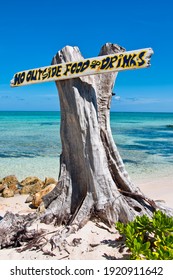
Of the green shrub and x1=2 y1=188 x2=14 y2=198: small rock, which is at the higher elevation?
the green shrub

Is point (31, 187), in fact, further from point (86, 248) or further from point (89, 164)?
point (86, 248)

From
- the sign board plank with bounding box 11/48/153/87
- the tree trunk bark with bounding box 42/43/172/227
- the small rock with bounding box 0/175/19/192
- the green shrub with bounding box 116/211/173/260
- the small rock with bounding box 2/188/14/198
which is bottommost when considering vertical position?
the small rock with bounding box 2/188/14/198

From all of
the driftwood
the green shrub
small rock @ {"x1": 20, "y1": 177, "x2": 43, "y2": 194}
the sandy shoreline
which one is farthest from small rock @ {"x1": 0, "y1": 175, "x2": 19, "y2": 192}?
the green shrub

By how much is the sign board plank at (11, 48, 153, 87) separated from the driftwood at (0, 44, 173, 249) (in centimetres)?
20

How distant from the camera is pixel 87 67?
4.59m

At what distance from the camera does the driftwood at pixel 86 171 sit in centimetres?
481

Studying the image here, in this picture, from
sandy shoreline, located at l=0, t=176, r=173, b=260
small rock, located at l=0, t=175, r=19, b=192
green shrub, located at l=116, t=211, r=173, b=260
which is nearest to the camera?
green shrub, located at l=116, t=211, r=173, b=260

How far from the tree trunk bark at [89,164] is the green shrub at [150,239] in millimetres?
905

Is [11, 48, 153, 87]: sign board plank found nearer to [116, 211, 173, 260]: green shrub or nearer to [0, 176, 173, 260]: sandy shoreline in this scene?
[116, 211, 173, 260]: green shrub

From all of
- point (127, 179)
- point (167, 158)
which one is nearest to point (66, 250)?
point (127, 179)

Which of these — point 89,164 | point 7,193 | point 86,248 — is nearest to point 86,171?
point 89,164

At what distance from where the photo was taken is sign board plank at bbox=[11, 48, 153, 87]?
13.9 ft
